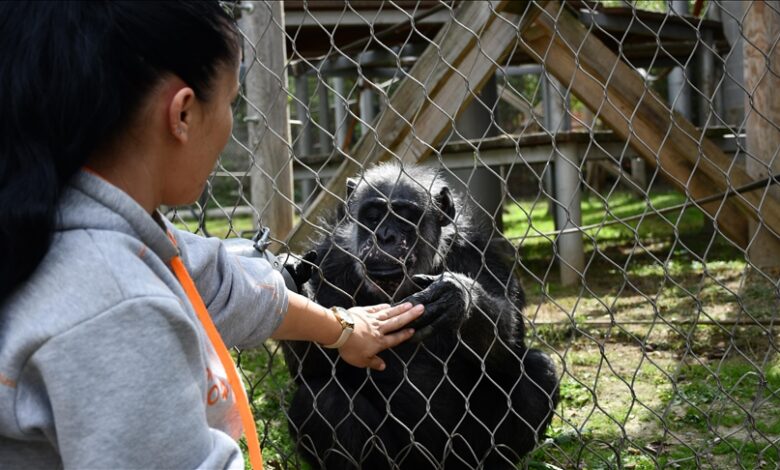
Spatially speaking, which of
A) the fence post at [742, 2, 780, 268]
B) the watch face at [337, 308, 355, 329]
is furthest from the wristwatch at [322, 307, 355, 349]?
the fence post at [742, 2, 780, 268]

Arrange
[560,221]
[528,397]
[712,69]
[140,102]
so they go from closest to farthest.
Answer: [140,102]
[528,397]
[560,221]
[712,69]

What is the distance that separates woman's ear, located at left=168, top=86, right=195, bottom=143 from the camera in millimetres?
1424

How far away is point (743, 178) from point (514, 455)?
2465 millimetres

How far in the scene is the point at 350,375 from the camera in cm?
357

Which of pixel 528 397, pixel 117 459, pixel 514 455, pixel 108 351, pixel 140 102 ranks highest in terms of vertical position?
pixel 140 102

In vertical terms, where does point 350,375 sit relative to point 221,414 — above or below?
below

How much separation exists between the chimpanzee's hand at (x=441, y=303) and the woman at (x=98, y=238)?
59.4 inches

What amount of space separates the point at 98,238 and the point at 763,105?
4.67m

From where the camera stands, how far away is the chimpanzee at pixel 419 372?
10.7ft

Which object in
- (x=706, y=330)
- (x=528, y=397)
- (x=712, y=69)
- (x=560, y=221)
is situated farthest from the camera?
(x=712, y=69)

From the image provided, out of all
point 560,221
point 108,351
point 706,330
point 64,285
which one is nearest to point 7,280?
point 64,285

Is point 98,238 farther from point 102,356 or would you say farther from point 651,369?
point 651,369

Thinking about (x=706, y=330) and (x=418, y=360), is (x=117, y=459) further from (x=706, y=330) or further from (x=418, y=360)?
(x=706, y=330)

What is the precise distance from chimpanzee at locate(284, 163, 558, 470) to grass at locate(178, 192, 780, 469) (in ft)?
0.44
